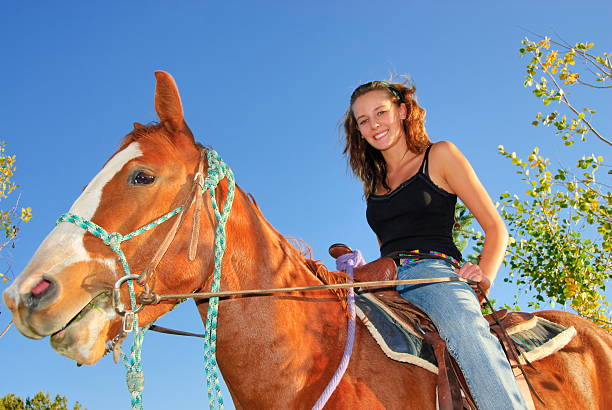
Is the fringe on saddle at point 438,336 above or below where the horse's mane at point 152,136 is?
below

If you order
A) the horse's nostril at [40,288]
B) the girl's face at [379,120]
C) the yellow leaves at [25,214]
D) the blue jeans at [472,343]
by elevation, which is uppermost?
the yellow leaves at [25,214]

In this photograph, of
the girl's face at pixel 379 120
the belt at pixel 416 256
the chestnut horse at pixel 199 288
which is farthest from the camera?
the girl's face at pixel 379 120

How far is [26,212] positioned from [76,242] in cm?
1120

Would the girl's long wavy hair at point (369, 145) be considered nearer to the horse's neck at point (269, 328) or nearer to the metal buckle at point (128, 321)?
the horse's neck at point (269, 328)

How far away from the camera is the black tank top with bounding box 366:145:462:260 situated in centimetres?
354

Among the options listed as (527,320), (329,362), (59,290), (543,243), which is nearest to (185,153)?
(59,290)

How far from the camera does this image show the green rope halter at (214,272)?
2443 mm

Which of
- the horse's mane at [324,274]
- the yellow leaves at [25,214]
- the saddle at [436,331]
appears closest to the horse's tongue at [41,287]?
the horse's mane at [324,274]

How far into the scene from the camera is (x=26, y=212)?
12.1 m

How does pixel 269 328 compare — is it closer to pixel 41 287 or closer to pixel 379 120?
pixel 41 287

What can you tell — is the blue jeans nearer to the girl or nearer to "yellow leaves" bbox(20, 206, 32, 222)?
the girl

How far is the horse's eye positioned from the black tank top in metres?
1.78

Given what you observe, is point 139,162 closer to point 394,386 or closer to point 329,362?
point 329,362

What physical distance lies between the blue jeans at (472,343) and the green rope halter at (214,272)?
134 centimetres
